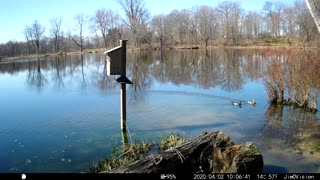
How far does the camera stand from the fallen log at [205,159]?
6.68m

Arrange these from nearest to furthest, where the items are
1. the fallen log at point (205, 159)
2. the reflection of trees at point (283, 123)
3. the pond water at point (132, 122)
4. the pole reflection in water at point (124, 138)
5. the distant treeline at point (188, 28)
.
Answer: the fallen log at point (205, 159), the pond water at point (132, 122), the pole reflection in water at point (124, 138), the reflection of trees at point (283, 123), the distant treeline at point (188, 28)

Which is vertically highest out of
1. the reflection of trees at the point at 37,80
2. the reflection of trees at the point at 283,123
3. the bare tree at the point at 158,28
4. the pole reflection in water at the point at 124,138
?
the bare tree at the point at 158,28

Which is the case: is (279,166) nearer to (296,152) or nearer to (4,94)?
(296,152)

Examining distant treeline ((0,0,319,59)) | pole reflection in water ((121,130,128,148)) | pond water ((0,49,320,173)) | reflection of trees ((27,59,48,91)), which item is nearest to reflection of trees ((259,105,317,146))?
pond water ((0,49,320,173))

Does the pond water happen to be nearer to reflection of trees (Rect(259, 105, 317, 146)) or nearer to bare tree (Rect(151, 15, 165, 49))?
reflection of trees (Rect(259, 105, 317, 146))

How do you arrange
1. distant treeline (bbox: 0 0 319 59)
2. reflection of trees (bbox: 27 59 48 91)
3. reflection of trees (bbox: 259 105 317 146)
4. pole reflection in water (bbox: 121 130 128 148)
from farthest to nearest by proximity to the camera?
distant treeline (bbox: 0 0 319 59), reflection of trees (bbox: 27 59 48 91), reflection of trees (bbox: 259 105 317 146), pole reflection in water (bbox: 121 130 128 148)

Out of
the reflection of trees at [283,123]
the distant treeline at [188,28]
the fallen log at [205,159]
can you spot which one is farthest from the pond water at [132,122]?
Result: the distant treeline at [188,28]

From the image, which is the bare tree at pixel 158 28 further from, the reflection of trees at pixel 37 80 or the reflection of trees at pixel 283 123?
the reflection of trees at pixel 283 123

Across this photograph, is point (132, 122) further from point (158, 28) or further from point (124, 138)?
point (158, 28)

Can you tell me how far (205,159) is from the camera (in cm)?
740

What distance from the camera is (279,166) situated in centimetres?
777

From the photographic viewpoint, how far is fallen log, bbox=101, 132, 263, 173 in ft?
21.9

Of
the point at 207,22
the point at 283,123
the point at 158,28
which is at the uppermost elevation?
the point at 207,22

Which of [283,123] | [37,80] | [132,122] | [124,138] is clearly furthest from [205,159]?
[37,80]
